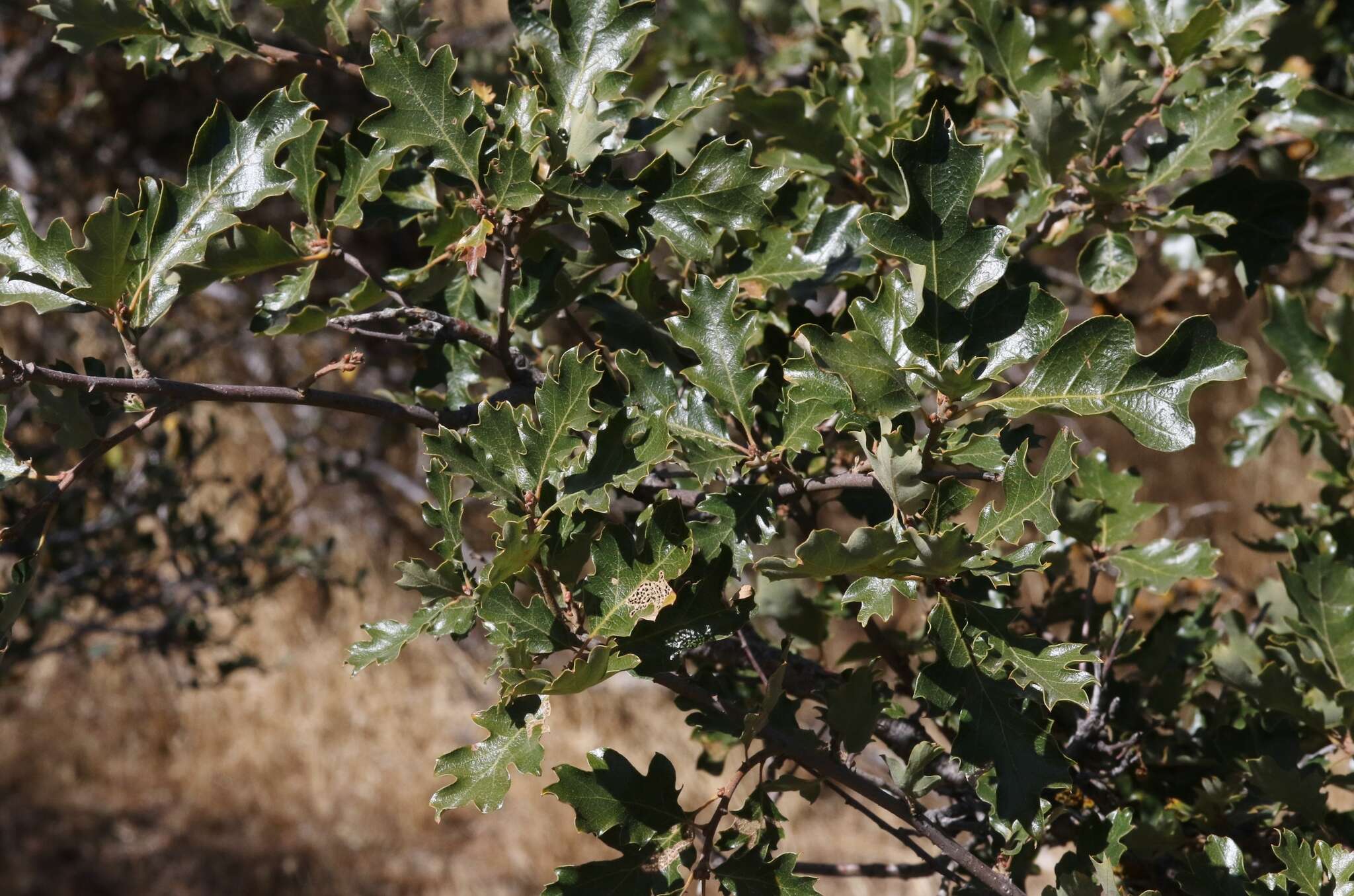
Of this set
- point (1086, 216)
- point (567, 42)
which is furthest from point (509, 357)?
point (1086, 216)

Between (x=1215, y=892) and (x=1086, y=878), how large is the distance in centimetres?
12

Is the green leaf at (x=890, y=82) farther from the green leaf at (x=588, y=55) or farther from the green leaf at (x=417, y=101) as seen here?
the green leaf at (x=417, y=101)

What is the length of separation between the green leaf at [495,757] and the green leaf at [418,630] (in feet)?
0.26

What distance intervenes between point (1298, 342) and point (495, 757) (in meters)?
1.16

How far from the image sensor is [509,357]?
1149 millimetres

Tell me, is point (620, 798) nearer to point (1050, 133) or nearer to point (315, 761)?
point (1050, 133)

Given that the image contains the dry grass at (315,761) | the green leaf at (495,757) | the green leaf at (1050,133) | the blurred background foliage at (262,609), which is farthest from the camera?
the dry grass at (315,761)

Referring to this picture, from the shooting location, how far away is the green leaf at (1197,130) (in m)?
1.17

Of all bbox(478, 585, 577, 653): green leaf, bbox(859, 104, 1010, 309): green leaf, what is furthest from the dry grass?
bbox(859, 104, 1010, 309): green leaf

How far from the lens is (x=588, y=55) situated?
1089 mm

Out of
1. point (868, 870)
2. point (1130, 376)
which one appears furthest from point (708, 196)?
point (868, 870)

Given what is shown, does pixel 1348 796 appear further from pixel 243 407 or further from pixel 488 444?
pixel 243 407

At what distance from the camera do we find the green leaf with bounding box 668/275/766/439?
1028 mm

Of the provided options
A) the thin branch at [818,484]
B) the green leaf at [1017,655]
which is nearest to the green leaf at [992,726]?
the green leaf at [1017,655]
